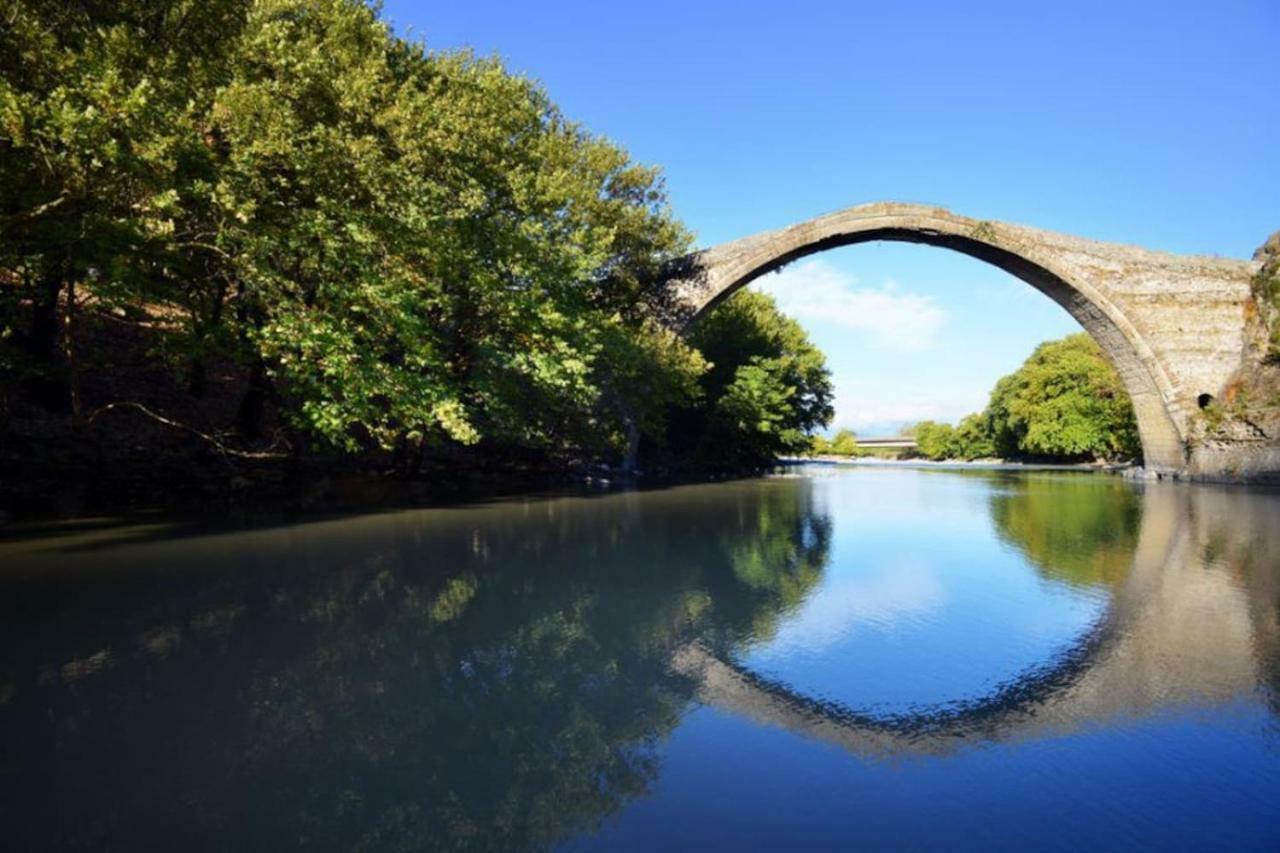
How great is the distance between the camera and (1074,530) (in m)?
14.5

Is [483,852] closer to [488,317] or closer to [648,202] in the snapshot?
[488,317]

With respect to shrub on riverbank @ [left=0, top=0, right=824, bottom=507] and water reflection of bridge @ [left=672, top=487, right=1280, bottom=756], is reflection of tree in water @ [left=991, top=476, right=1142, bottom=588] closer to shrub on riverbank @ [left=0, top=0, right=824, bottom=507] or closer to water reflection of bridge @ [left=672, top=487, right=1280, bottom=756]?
water reflection of bridge @ [left=672, top=487, right=1280, bottom=756]

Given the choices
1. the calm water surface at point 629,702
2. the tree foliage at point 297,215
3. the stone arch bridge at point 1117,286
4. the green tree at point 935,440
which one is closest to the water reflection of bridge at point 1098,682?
the calm water surface at point 629,702

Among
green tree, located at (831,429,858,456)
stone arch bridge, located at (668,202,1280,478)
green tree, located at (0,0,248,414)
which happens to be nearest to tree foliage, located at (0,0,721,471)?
green tree, located at (0,0,248,414)

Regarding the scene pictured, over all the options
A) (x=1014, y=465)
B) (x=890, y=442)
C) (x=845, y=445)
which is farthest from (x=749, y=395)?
(x=890, y=442)

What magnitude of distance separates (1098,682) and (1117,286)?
35.4 metres

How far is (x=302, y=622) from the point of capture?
6762mm

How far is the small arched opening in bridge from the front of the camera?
109ft

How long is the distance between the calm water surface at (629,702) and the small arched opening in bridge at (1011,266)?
2576cm

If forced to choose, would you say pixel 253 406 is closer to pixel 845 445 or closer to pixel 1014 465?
pixel 1014 465

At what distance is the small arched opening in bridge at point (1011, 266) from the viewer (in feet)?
109

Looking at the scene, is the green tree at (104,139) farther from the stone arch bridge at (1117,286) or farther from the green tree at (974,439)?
the green tree at (974,439)

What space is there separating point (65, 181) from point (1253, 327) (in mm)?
41429

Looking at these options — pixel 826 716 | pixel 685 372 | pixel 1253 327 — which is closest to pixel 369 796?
pixel 826 716
